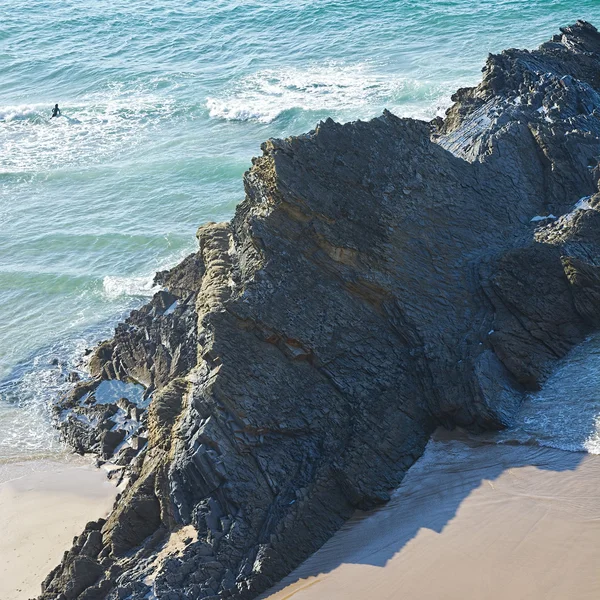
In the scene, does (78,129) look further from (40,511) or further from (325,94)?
(40,511)

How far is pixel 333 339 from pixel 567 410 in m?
3.07

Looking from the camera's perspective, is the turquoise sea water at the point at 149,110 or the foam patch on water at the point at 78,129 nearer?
the turquoise sea water at the point at 149,110

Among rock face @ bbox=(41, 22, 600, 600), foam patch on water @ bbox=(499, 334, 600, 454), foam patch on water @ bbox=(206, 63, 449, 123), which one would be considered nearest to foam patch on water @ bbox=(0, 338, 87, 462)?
rock face @ bbox=(41, 22, 600, 600)

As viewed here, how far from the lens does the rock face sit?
10.0 m

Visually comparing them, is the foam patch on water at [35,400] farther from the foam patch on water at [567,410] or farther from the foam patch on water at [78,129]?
the foam patch on water at [78,129]

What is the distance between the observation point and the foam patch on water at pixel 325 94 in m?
25.0

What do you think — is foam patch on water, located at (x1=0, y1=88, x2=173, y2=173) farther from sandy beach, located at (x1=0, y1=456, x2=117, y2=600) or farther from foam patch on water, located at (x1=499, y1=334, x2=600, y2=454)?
foam patch on water, located at (x1=499, y1=334, x2=600, y2=454)

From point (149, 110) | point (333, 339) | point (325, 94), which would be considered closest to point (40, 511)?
point (333, 339)

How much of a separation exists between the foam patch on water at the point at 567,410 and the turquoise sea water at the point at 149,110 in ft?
24.6

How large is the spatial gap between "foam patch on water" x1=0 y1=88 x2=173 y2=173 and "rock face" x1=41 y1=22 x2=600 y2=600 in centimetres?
1333

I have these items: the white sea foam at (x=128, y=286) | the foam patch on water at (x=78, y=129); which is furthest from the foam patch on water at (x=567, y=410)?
the foam patch on water at (x=78, y=129)

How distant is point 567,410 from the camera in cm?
1104

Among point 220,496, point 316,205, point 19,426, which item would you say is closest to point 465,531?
point 220,496

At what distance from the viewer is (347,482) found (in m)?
10.4
